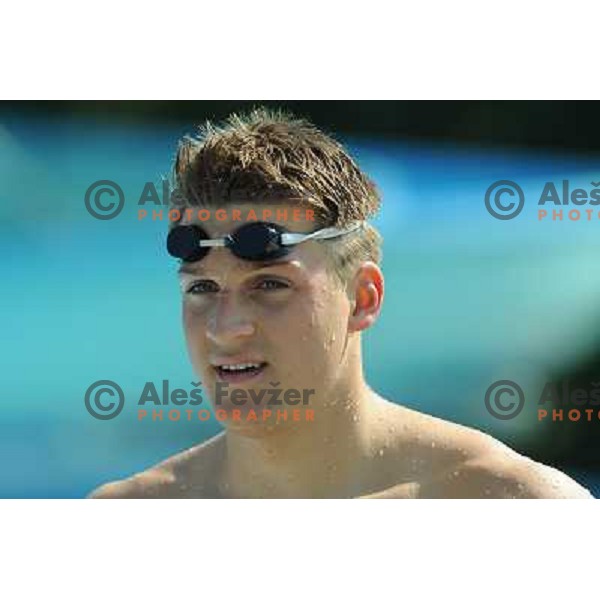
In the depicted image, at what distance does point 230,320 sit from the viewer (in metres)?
4.32

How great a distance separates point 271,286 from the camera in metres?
4.33

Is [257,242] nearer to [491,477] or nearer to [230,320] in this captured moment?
[230,320]

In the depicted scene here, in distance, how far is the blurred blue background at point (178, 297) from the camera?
453 cm

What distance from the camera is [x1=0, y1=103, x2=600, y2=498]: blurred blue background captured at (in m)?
4.53

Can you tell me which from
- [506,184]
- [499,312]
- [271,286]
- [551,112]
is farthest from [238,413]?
[551,112]

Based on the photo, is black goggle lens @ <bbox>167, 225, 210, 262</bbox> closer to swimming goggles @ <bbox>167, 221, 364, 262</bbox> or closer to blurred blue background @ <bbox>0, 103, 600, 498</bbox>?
swimming goggles @ <bbox>167, 221, 364, 262</bbox>

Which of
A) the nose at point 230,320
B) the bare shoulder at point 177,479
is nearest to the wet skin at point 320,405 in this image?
the nose at point 230,320

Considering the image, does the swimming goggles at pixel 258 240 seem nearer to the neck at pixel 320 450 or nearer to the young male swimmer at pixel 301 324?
the young male swimmer at pixel 301 324

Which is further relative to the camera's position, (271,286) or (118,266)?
(118,266)

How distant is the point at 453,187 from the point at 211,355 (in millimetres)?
1169

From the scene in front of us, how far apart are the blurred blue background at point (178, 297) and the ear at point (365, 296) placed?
0.15 ft

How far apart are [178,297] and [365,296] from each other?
74 cm

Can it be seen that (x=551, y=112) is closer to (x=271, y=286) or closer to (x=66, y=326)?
(x=271, y=286)

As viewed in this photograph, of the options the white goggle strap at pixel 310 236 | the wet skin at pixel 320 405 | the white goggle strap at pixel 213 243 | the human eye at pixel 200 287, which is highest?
the white goggle strap at pixel 310 236
